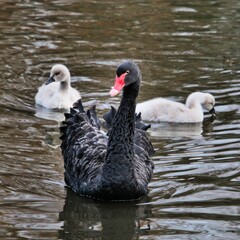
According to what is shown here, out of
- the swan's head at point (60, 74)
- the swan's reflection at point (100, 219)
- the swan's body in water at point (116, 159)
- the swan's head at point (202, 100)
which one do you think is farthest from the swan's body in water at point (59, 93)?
the swan's reflection at point (100, 219)

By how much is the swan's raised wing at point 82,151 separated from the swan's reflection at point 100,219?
0.11 meters

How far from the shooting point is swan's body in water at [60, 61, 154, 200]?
602 centimetres

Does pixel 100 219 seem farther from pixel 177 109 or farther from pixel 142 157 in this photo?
pixel 177 109

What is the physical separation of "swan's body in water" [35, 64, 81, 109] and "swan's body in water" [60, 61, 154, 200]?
2.44m

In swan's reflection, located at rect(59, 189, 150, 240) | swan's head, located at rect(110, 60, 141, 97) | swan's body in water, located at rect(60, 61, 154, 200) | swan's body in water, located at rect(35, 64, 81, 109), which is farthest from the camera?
swan's body in water, located at rect(35, 64, 81, 109)

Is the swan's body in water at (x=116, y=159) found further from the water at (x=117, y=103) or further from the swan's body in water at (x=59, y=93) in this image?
the swan's body in water at (x=59, y=93)

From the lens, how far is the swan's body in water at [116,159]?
237 inches

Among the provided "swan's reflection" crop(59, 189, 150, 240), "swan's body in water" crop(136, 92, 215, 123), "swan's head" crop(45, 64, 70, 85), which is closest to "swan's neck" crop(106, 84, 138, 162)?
"swan's reflection" crop(59, 189, 150, 240)

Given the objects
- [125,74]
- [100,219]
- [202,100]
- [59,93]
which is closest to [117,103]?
[59,93]

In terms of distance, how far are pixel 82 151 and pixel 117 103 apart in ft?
8.52

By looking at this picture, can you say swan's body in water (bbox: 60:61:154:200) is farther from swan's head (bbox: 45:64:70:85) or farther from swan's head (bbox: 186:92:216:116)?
swan's head (bbox: 45:64:70:85)

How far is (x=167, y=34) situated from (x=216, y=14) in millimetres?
1563

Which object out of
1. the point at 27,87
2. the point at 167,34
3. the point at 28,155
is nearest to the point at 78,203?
the point at 28,155

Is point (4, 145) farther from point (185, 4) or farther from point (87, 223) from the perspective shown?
point (185, 4)
